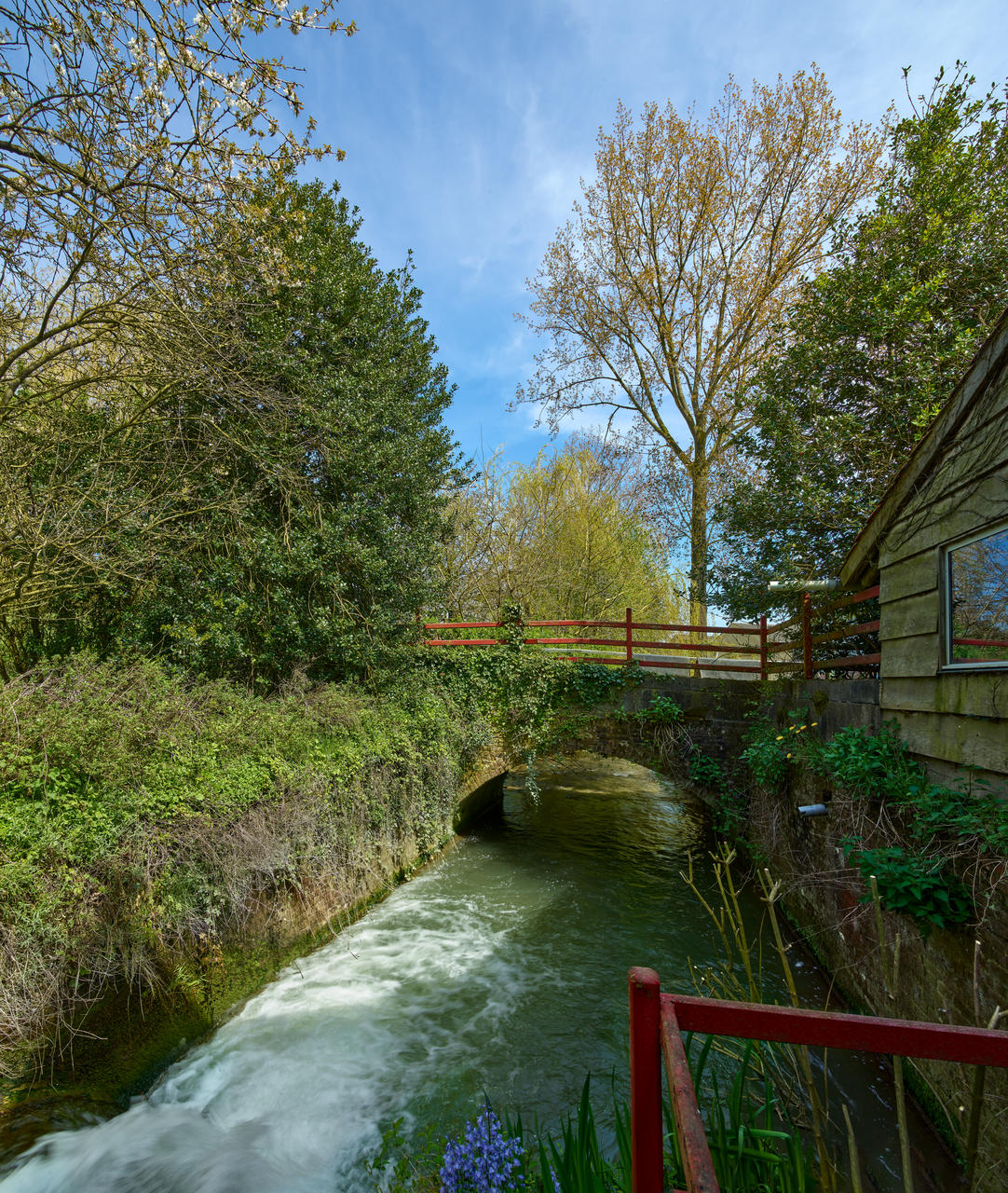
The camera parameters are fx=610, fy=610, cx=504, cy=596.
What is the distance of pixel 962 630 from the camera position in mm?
4168

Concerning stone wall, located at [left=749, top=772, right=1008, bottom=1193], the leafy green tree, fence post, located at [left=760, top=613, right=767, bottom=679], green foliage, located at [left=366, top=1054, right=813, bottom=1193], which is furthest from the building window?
the leafy green tree

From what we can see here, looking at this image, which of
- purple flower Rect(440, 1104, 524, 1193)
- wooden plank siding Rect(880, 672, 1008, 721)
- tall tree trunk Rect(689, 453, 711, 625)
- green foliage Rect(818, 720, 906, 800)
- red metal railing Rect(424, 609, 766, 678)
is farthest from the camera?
tall tree trunk Rect(689, 453, 711, 625)

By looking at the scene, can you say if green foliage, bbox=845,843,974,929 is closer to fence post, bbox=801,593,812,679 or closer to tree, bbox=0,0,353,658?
fence post, bbox=801,593,812,679

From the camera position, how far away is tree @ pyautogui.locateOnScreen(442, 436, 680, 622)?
15000 mm

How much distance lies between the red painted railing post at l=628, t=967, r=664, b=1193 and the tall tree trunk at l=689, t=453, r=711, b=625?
11510 millimetres

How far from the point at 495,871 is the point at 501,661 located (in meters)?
3.09

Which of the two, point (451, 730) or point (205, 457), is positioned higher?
point (205, 457)

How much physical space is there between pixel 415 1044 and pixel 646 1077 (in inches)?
186

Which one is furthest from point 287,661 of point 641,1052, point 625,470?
point 625,470

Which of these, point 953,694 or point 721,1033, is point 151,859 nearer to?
point 721,1033

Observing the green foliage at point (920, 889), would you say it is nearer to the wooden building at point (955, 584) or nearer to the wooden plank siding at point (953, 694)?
the wooden building at point (955, 584)

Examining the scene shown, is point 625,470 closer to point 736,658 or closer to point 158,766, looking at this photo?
point 736,658

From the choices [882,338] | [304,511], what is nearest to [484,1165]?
[304,511]

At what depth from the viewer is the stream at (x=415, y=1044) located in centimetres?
376
